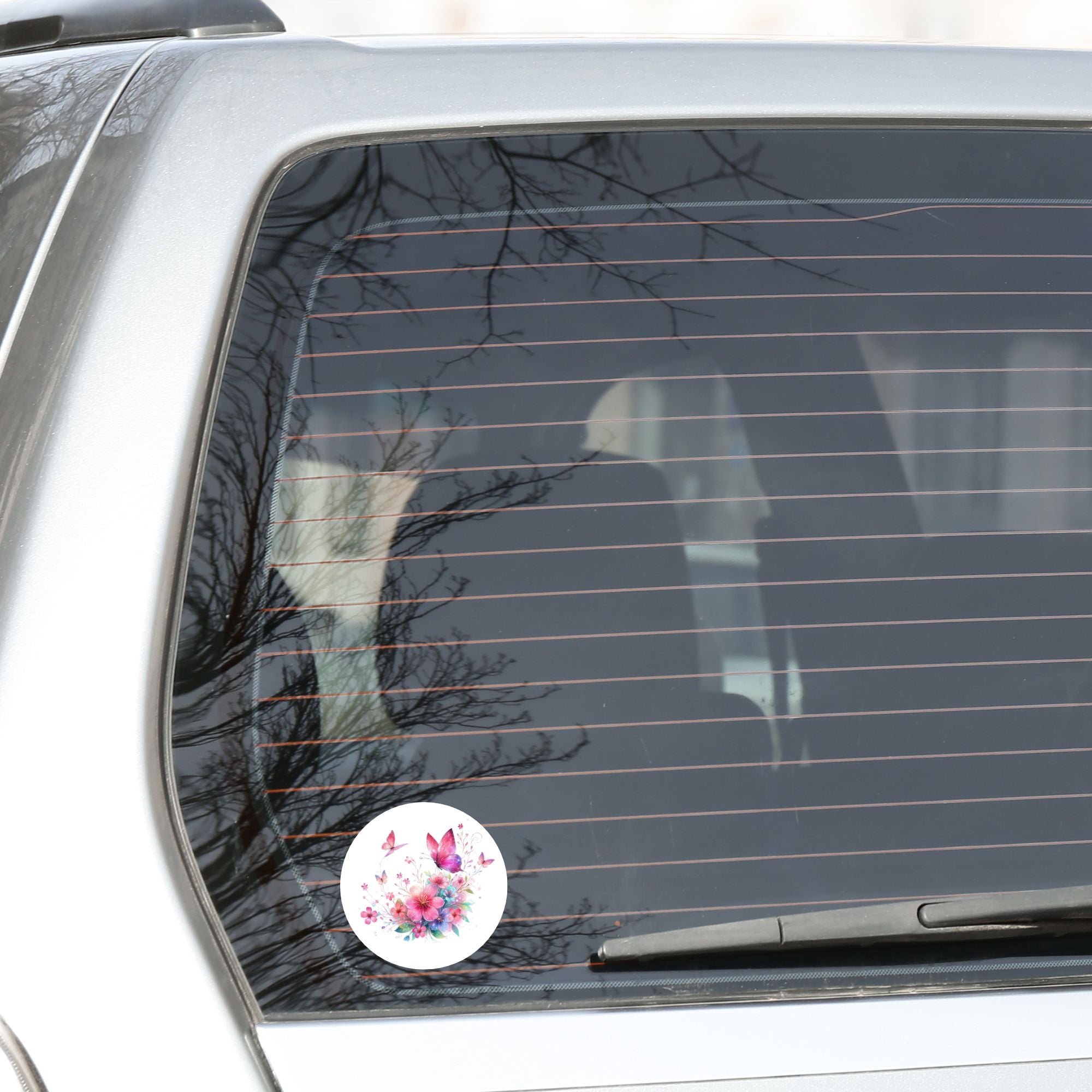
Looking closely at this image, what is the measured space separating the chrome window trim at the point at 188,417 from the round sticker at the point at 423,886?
6cm

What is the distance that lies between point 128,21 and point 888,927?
1.27 m

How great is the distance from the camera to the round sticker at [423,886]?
93 cm

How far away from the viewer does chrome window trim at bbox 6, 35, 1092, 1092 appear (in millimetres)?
882

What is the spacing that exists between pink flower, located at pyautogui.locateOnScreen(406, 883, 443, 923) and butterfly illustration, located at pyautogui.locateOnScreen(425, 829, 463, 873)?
21 mm

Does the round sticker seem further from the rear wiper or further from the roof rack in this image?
the roof rack

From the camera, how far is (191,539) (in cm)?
96

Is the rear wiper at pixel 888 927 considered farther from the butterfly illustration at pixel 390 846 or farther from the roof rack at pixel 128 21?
the roof rack at pixel 128 21

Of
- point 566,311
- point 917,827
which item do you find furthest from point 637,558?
point 917,827

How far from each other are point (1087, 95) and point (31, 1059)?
1.29 meters

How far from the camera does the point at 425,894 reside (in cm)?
94

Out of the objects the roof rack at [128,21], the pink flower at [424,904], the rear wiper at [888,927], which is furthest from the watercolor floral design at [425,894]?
the roof rack at [128,21]

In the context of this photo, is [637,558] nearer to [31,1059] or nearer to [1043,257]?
[1043,257]

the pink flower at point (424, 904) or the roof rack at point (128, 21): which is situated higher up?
the roof rack at point (128, 21)

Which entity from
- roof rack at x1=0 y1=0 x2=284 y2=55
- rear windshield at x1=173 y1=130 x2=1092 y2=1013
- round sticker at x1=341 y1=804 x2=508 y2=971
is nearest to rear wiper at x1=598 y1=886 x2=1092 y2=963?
rear windshield at x1=173 y1=130 x2=1092 y2=1013
